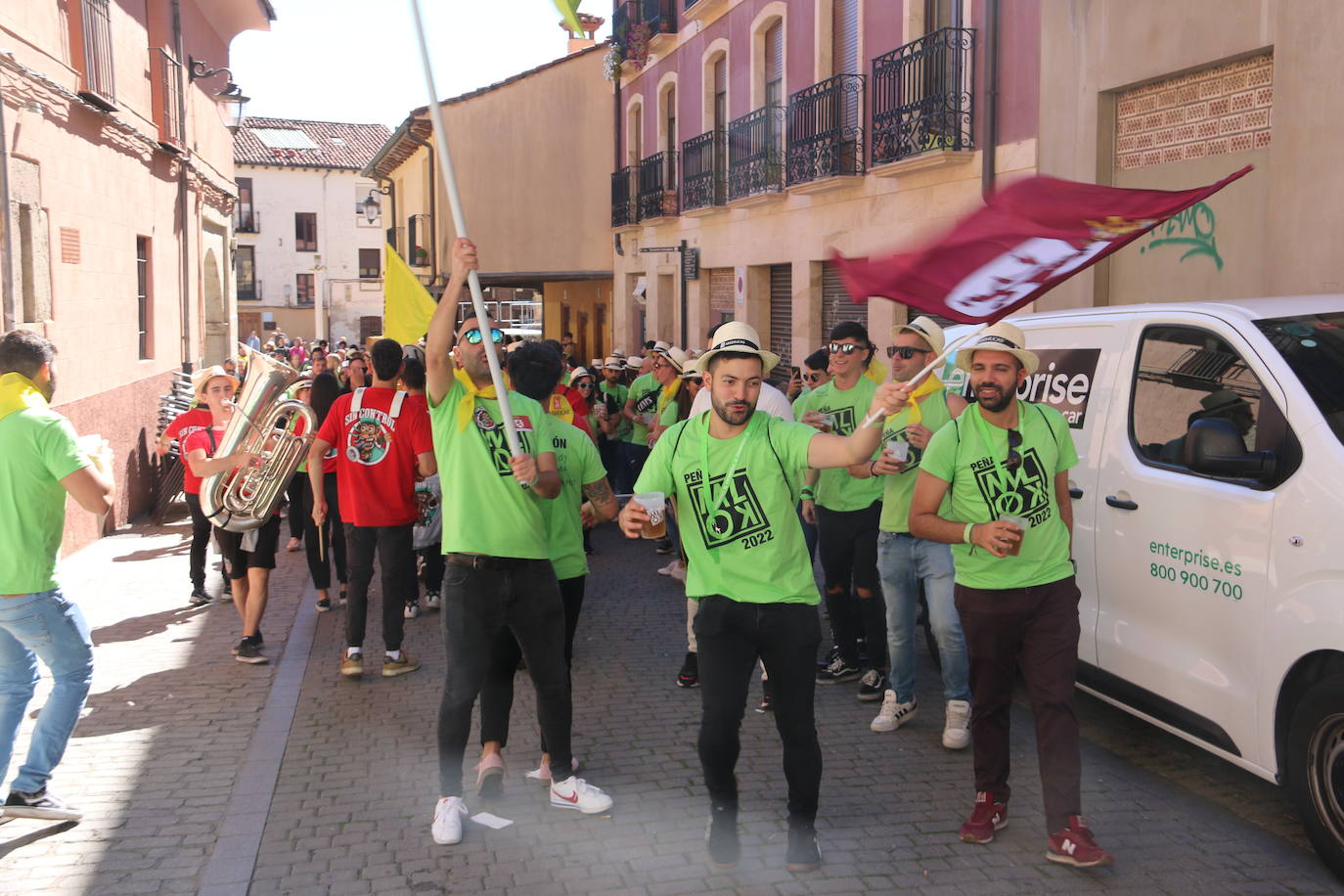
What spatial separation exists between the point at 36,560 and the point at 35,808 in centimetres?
102

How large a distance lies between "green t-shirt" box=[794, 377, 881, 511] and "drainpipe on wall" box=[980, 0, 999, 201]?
653cm

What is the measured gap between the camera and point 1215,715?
484cm

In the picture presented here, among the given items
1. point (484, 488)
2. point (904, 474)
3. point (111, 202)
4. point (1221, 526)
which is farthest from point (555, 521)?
point (111, 202)

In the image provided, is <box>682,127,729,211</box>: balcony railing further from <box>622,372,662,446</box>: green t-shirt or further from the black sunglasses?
the black sunglasses

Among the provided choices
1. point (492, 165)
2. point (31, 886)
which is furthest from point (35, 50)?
point (492, 165)

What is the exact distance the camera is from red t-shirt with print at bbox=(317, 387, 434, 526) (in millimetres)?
7258

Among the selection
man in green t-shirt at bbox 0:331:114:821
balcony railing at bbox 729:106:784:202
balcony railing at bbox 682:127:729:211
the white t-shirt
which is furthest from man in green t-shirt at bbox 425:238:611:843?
balcony railing at bbox 682:127:729:211

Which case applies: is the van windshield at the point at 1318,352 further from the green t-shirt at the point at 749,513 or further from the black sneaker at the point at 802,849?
the black sneaker at the point at 802,849

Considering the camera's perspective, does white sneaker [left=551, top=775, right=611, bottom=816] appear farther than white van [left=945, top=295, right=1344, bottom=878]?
Yes

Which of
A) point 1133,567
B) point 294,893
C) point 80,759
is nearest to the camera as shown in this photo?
point 294,893

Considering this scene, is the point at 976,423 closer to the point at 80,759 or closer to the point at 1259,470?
the point at 1259,470

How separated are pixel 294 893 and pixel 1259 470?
148 inches

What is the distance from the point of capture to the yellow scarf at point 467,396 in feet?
16.7

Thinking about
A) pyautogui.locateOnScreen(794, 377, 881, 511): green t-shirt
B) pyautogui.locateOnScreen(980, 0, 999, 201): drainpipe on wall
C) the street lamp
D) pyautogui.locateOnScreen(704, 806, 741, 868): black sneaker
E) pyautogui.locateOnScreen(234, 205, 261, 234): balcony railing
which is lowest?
pyautogui.locateOnScreen(704, 806, 741, 868): black sneaker
